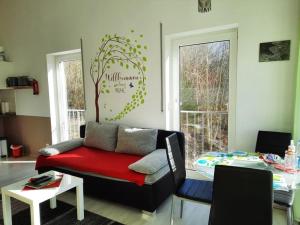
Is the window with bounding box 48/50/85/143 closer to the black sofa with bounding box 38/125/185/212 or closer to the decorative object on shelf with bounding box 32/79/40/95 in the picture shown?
the decorative object on shelf with bounding box 32/79/40/95

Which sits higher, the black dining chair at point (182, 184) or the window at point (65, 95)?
the window at point (65, 95)

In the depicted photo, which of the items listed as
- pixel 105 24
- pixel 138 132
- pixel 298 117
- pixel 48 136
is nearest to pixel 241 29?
pixel 298 117

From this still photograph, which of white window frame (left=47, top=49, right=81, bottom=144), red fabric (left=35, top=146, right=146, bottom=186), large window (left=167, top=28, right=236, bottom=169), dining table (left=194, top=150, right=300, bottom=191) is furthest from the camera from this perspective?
white window frame (left=47, top=49, right=81, bottom=144)

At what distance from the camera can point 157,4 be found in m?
3.02

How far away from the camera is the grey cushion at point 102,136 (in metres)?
3.28

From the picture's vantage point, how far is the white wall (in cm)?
235

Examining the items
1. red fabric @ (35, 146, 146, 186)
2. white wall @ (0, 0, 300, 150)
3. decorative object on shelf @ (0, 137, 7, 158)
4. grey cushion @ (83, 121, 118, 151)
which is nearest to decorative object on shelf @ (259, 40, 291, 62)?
white wall @ (0, 0, 300, 150)

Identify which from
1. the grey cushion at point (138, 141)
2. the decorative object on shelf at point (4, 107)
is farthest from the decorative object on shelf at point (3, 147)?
the grey cushion at point (138, 141)

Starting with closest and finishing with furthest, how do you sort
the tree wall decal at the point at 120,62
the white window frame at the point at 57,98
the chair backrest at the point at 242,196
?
the chair backrest at the point at 242,196 < the tree wall decal at the point at 120,62 < the white window frame at the point at 57,98

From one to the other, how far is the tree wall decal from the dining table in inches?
63.7

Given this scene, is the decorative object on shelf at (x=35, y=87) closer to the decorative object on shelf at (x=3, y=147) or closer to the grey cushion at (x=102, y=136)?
the decorative object on shelf at (x=3, y=147)

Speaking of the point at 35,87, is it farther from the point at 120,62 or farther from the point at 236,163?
the point at 236,163

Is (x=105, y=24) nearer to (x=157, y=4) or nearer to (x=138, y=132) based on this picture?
(x=157, y=4)

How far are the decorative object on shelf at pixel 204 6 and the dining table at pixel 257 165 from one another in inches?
67.2
